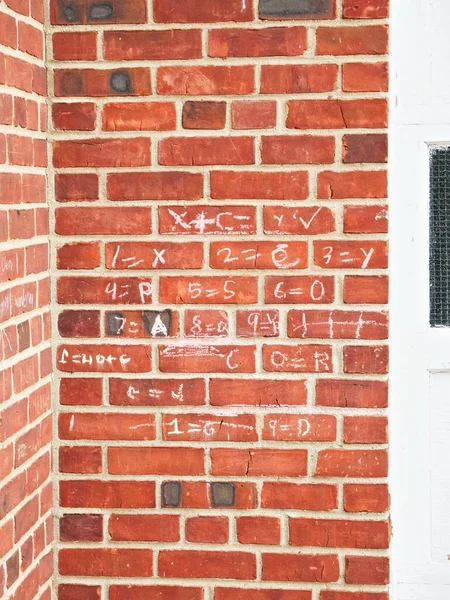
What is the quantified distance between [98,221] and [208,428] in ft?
2.04

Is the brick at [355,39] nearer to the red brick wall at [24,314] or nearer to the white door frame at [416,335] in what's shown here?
the white door frame at [416,335]

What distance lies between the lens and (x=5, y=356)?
6.25ft

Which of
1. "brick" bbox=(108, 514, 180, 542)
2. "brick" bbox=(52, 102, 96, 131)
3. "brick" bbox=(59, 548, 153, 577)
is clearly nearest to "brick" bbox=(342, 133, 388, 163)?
"brick" bbox=(52, 102, 96, 131)

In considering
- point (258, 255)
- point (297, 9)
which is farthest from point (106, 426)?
point (297, 9)

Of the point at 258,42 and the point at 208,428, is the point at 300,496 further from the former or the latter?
the point at 258,42

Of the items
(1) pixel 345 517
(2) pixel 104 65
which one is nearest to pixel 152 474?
(1) pixel 345 517

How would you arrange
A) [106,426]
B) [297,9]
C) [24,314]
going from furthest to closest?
1. [106,426]
2. [297,9]
3. [24,314]

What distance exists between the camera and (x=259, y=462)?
2217 millimetres

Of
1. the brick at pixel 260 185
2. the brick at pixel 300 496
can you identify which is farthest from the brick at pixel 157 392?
the brick at pixel 260 185

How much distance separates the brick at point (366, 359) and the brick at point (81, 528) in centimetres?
78

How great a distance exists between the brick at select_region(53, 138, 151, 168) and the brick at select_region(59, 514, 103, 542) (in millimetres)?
942

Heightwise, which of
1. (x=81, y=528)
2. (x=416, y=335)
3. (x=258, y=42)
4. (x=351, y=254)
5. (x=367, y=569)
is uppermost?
(x=258, y=42)

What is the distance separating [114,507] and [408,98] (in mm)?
1366

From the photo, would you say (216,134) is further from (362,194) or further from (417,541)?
(417,541)
